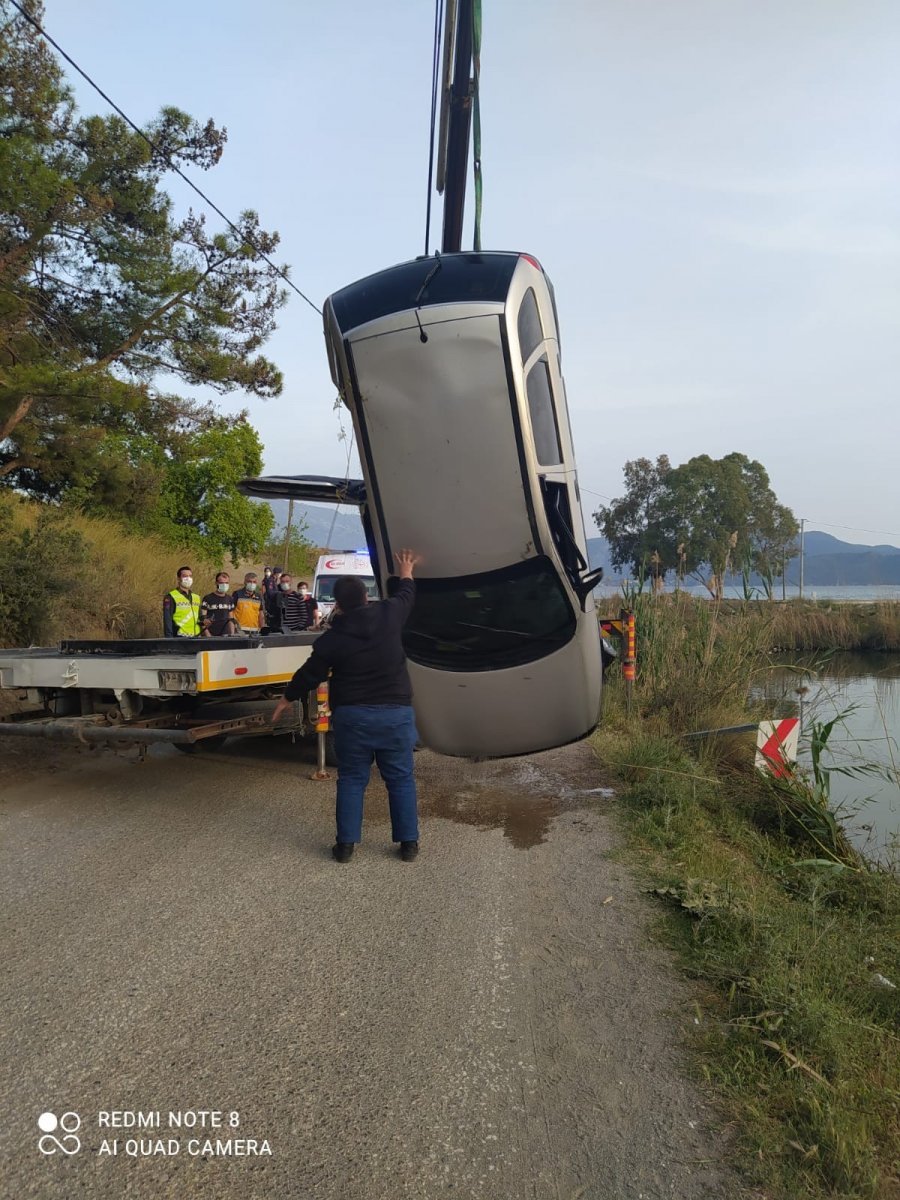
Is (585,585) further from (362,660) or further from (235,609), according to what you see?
(235,609)

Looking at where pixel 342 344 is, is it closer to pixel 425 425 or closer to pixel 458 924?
pixel 425 425

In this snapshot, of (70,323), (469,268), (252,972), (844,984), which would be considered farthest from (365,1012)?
(70,323)

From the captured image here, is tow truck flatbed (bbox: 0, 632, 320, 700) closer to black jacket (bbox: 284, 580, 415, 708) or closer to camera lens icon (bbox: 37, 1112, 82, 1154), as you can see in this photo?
black jacket (bbox: 284, 580, 415, 708)

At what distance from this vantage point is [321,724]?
7230mm

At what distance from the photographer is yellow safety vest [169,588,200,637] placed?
33.4 ft

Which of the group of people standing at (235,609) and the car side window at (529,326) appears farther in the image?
the group of people standing at (235,609)

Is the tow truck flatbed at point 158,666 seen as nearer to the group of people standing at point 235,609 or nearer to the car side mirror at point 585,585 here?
the group of people standing at point 235,609

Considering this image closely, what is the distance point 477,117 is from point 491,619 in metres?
5.22

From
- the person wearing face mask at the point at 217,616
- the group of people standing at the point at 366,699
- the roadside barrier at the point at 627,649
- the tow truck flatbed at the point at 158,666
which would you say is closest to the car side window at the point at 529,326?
the group of people standing at the point at 366,699

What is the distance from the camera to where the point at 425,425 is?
508 centimetres

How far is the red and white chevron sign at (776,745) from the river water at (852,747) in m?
0.37

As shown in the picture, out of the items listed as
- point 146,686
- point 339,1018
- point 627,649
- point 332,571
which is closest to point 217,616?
point 332,571

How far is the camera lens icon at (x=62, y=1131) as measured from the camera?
98.4 inches

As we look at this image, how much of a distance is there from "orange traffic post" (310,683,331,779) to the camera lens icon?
4.27 meters
